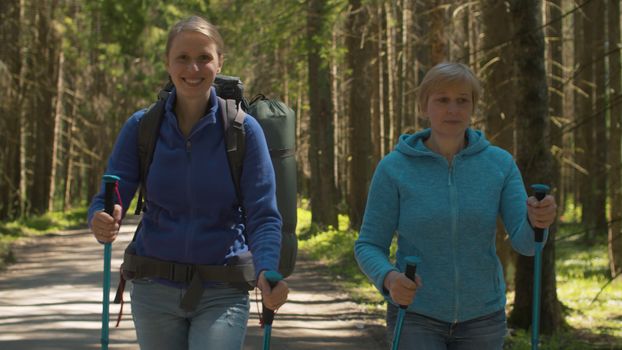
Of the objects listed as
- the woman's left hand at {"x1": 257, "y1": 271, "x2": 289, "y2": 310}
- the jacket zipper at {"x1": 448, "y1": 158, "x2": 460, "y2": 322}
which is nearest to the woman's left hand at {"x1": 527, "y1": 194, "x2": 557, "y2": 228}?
the jacket zipper at {"x1": 448, "y1": 158, "x2": 460, "y2": 322}

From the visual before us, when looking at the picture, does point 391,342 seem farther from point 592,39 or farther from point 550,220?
point 592,39

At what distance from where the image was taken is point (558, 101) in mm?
24719

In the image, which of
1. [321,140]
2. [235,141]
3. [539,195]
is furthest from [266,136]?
[321,140]

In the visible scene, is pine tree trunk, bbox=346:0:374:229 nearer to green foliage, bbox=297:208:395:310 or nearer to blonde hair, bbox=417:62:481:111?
green foliage, bbox=297:208:395:310

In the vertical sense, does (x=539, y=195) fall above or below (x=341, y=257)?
above

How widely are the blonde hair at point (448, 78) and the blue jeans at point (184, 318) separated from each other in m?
1.07

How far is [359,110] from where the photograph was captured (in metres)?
24.0

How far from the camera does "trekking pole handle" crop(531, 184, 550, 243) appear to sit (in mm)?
3404

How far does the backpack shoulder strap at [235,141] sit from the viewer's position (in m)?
3.73

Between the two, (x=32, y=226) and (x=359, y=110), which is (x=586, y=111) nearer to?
(x=359, y=110)

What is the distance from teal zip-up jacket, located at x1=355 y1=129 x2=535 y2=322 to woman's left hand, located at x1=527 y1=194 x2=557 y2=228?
0.34ft

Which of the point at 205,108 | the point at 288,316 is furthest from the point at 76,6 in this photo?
the point at 205,108

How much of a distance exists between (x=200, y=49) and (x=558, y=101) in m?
22.0

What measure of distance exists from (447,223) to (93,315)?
8262 mm
